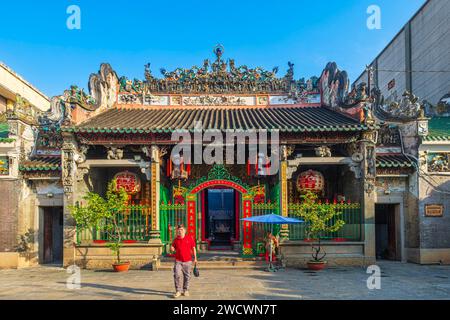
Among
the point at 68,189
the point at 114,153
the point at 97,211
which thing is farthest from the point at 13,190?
the point at 114,153

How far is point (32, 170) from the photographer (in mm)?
12656

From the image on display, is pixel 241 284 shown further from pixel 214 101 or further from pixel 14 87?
pixel 14 87

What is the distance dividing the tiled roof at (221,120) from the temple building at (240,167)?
0.04 meters

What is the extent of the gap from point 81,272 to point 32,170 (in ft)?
12.9

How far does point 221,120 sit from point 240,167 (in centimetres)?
243

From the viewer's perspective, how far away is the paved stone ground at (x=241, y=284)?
8109 mm

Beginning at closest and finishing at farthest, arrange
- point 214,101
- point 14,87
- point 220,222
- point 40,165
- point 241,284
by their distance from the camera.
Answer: point 241,284, point 40,165, point 214,101, point 220,222, point 14,87

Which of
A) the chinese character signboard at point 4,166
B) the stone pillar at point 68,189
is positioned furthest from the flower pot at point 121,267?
the chinese character signboard at point 4,166

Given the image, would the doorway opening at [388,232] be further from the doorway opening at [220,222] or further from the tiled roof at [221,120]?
the doorway opening at [220,222]

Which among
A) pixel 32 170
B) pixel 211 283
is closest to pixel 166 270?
pixel 211 283

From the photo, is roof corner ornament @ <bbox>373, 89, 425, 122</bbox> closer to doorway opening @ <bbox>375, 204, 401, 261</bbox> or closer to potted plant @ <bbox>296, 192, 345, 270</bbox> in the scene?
doorway opening @ <bbox>375, 204, 401, 261</bbox>

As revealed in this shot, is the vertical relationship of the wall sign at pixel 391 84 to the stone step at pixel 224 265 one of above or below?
above

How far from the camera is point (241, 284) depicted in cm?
931
